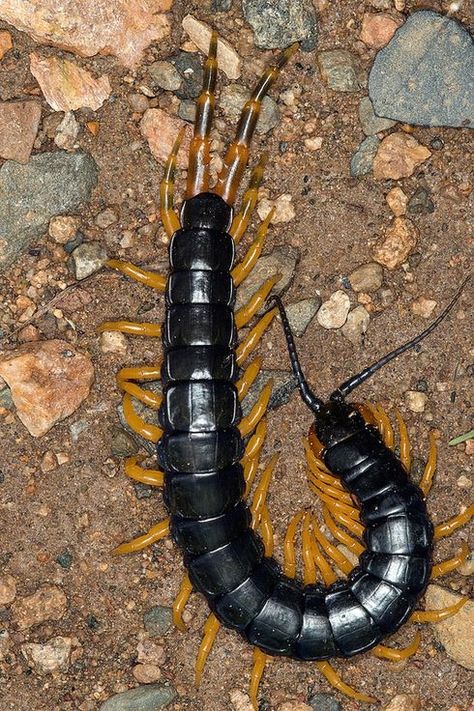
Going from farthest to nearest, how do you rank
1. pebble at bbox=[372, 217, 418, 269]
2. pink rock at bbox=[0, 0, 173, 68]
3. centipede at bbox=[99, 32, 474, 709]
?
pebble at bbox=[372, 217, 418, 269]
pink rock at bbox=[0, 0, 173, 68]
centipede at bbox=[99, 32, 474, 709]

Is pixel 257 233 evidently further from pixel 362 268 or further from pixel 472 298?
pixel 472 298

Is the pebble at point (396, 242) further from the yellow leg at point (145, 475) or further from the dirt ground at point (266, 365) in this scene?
the yellow leg at point (145, 475)

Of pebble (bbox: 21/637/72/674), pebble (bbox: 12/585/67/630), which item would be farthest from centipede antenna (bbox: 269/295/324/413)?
pebble (bbox: 21/637/72/674)

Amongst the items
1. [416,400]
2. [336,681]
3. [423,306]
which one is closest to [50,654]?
[336,681]

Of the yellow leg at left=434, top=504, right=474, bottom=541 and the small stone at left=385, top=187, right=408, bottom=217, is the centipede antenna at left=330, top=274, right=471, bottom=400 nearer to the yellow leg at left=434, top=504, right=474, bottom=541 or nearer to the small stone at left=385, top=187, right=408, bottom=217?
the small stone at left=385, top=187, right=408, bottom=217

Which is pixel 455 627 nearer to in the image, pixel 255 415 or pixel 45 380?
pixel 255 415
